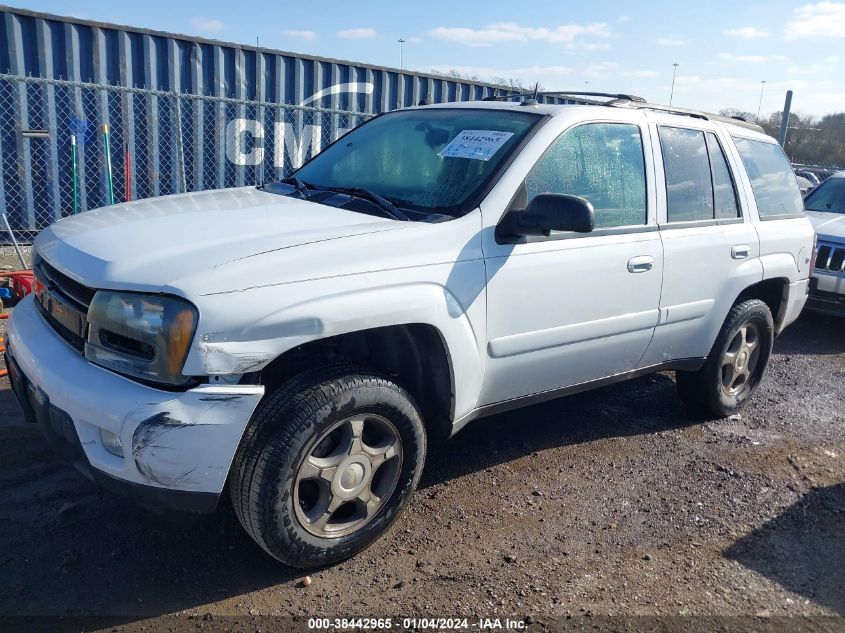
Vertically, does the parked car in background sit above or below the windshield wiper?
below

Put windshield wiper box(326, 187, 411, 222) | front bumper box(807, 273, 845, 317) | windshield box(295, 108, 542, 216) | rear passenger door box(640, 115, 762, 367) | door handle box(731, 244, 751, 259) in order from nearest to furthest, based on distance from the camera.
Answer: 1. windshield wiper box(326, 187, 411, 222)
2. windshield box(295, 108, 542, 216)
3. rear passenger door box(640, 115, 762, 367)
4. door handle box(731, 244, 751, 259)
5. front bumper box(807, 273, 845, 317)

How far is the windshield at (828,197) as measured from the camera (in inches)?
331

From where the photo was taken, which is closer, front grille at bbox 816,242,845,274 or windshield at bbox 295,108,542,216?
windshield at bbox 295,108,542,216

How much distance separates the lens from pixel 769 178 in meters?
4.75

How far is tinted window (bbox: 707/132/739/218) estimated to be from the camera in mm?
4262

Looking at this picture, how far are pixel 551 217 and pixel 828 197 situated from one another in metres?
7.13

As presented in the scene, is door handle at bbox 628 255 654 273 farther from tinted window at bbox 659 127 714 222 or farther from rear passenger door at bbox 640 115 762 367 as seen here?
tinted window at bbox 659 127 714 222

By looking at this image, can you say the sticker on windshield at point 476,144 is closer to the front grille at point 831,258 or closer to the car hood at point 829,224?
the car hood at point 829,224

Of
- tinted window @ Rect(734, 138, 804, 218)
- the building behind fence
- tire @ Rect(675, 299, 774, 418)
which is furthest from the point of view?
the building behind fence

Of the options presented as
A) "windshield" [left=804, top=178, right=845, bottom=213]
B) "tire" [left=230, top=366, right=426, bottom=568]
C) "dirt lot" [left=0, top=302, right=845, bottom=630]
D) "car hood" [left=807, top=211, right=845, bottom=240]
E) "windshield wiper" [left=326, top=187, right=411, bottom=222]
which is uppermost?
"windshield wiper" [left=326, top=187, right=411, bottom=222]

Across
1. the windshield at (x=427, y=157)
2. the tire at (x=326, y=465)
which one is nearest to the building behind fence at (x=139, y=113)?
the windshield at (x=427, y=157)

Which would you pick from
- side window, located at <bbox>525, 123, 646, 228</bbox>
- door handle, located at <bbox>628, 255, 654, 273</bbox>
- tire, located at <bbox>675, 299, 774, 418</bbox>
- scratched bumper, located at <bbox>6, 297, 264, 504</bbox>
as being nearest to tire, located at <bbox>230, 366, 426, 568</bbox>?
scratched bumper, located at <bbox>6, 297, 264, 504</bbox>

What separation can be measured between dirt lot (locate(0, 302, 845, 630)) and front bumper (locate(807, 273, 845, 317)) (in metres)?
3.40

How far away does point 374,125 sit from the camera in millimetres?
4211
